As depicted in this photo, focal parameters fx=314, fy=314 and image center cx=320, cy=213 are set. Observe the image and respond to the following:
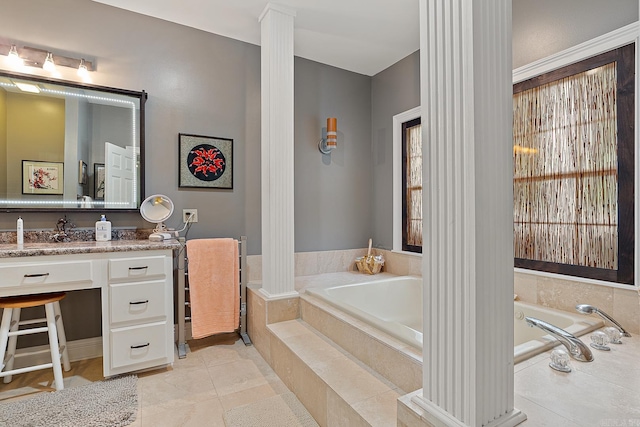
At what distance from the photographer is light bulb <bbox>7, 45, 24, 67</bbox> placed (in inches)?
82.3

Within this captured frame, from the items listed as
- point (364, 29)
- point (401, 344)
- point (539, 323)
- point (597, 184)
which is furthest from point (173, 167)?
point (597, 184)

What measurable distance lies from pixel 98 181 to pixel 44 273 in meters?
0.80

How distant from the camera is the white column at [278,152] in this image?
238 centimetres

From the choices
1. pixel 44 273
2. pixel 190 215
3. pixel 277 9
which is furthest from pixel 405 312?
pixel 277 9

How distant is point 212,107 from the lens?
9.03ft

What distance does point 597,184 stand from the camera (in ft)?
5.84

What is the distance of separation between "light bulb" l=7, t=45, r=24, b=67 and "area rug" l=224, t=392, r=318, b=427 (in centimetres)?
264

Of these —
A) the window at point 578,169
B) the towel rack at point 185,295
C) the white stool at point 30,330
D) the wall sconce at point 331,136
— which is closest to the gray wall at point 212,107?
the wall sconce at point 331,136

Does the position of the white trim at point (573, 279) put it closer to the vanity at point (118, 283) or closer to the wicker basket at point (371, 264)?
the wicker basket at point (371, 264)

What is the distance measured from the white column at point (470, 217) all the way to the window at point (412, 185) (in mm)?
2127

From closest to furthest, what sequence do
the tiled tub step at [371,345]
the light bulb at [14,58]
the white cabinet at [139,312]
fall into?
the tiled tub step at [371,345]
the white cabinet at [139,312]
the light bulb at [14,58]

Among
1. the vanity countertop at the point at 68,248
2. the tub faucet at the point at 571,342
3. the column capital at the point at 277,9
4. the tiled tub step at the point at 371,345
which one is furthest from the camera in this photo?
the column capital at the point at 277,9

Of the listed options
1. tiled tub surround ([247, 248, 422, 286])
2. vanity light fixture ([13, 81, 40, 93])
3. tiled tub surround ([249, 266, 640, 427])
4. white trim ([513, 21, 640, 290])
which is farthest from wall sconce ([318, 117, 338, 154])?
vanity light fixture ([13, 81, 40, 93])

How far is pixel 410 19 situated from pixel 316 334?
252 centimetres
